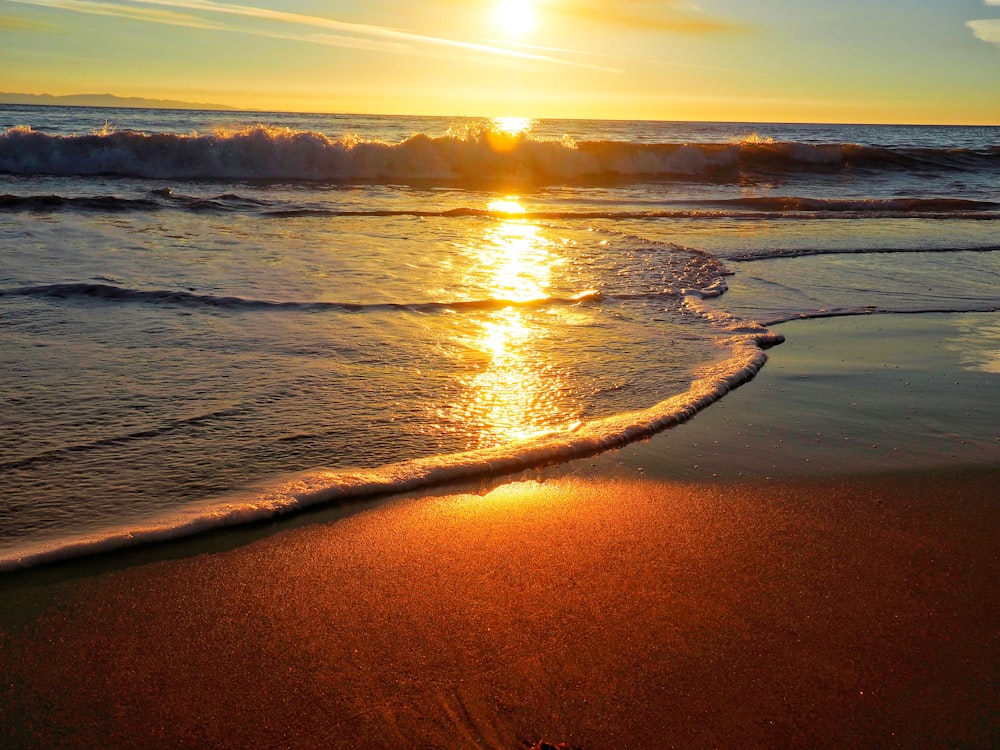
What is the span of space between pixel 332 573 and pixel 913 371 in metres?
3.91

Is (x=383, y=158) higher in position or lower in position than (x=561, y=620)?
higher

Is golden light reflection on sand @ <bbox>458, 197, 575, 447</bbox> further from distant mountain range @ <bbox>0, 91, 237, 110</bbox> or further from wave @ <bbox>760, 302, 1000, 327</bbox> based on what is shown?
distant mountain range @ <bbox>0, 91, 237, 110</bbox>

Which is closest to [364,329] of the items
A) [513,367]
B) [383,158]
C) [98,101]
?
[513,367]

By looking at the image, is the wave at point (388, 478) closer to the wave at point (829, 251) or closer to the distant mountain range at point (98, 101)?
the wave at point (829, 251)

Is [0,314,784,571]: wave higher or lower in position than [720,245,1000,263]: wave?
lower

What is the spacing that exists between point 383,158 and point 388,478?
1925 cm

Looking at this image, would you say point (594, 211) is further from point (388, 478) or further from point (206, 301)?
point (388, 478)

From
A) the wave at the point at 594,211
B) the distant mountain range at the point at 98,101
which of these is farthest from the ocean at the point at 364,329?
the distant mountain range at the point at 98,101

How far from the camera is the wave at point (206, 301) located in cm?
602

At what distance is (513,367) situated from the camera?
4840 mm

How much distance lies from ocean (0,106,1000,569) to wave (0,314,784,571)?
0.4 inches

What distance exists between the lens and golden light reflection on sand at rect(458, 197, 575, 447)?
4031 mm

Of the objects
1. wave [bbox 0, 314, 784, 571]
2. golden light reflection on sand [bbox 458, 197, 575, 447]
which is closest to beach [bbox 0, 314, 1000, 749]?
wave [bbox 0, 314, 784, 571]

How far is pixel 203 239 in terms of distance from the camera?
30.5 ft
